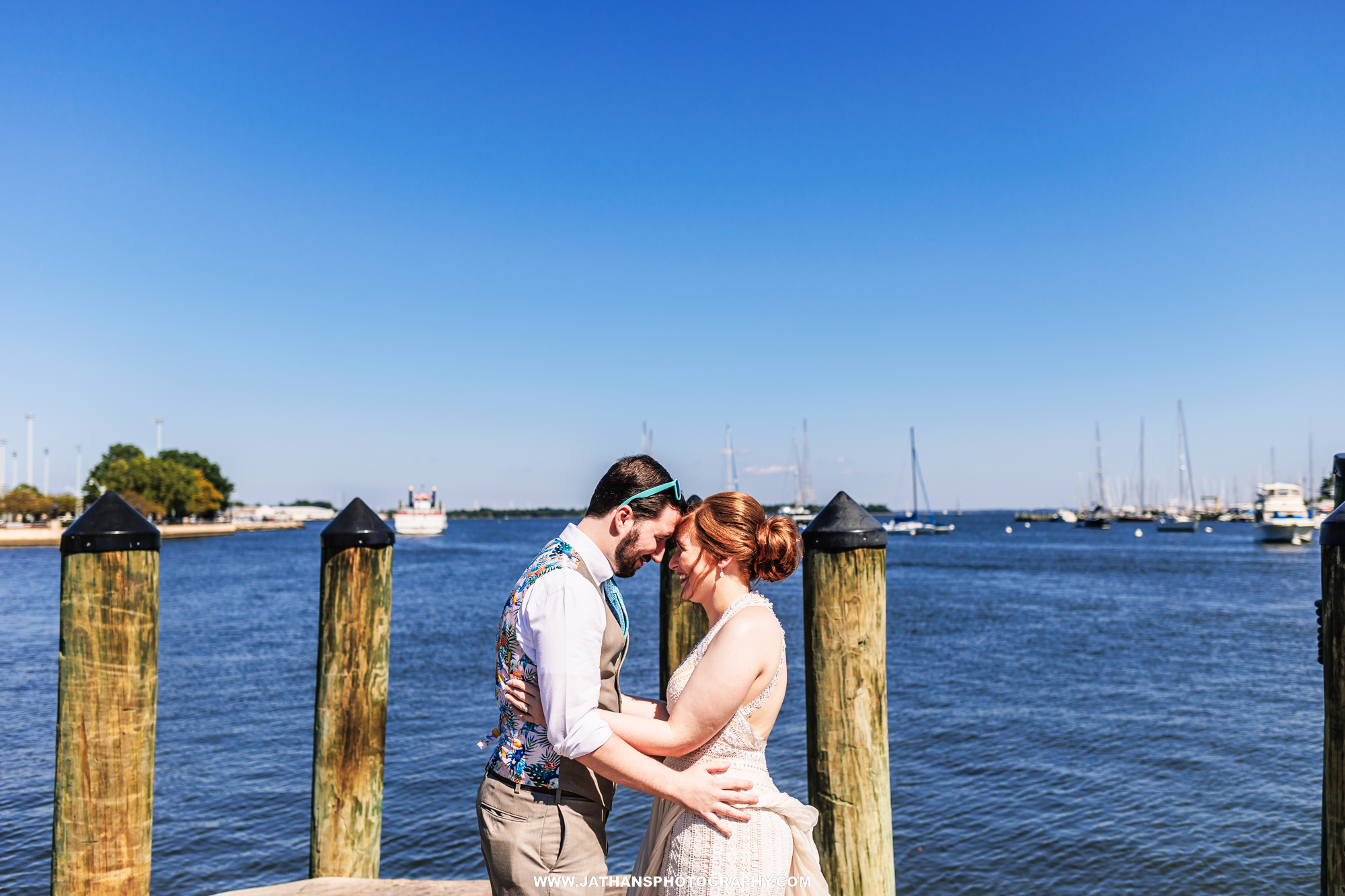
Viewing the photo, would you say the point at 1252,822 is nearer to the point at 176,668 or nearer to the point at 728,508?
the point at 728,508

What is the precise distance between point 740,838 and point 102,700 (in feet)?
9.47

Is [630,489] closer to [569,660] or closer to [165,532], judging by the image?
[569,660]

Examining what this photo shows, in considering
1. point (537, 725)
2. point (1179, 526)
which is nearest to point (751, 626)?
point (537, 725)

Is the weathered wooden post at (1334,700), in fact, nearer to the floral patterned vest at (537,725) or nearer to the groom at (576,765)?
the groom at (576,765)

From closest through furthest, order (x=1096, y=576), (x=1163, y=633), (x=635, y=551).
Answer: (x=635, y=551) → (x=1163, y=633) → (x=1096, y=576)

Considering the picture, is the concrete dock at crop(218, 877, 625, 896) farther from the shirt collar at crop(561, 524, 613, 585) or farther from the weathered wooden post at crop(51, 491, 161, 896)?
the shirt collar at crop(561, 524, 613, 585)

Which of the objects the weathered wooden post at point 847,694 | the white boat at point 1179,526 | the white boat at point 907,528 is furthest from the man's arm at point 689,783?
→ the white boat at point 907,528

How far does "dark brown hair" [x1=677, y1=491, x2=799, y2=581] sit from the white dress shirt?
51 cm

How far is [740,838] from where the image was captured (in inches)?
105

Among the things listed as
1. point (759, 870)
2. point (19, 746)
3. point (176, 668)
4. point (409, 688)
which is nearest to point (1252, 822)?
point (759, 870)

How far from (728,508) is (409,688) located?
625 inches

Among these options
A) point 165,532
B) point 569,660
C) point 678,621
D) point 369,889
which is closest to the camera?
point 569,660

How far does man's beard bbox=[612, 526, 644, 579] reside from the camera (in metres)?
2.66

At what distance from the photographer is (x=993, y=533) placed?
13238cm
